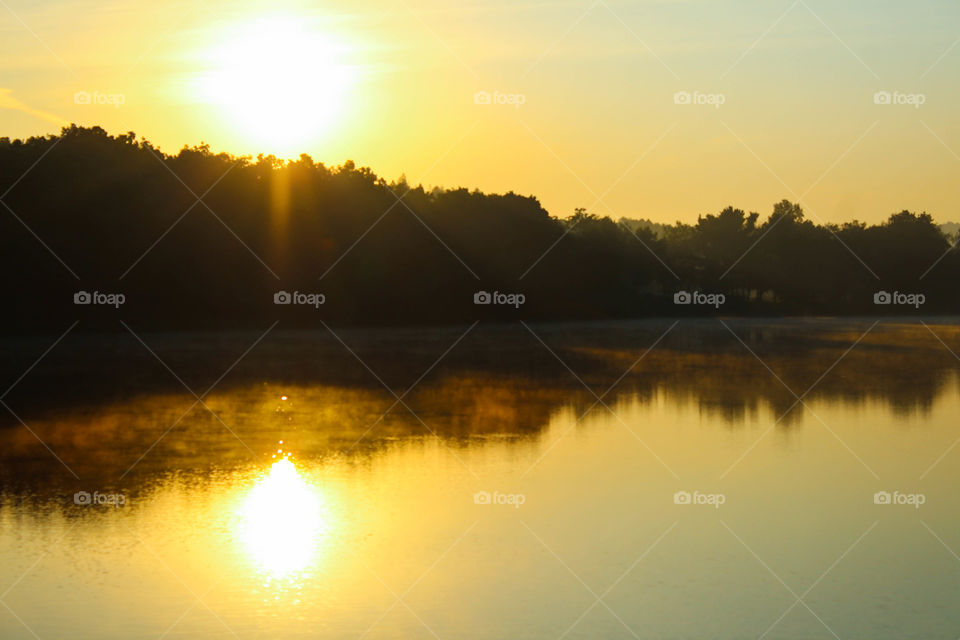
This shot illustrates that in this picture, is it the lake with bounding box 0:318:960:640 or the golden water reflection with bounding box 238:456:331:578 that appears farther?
the golden water reflection with bounding box 238:456:331:578

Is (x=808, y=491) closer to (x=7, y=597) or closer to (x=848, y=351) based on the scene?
(x=7, y=597)

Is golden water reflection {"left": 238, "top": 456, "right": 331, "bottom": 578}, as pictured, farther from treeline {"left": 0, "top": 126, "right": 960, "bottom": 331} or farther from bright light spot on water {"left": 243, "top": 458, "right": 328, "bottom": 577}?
treeline {"left": 0, "top": 126, "right": 960, "bottom": 331}

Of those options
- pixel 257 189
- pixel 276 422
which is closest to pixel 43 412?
pixel 276 422

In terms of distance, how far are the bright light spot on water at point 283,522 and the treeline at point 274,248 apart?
34.7 metres

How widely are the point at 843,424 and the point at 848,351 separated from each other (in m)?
→ 21.5

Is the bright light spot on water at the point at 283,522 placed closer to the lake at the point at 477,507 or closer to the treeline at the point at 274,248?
the lake at the point at 477,507

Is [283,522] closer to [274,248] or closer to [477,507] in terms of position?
[477,507]

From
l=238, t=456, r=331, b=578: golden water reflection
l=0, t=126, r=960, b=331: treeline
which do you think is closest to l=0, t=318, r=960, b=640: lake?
l=238, t=456, r=331, b=578: golden water reflection

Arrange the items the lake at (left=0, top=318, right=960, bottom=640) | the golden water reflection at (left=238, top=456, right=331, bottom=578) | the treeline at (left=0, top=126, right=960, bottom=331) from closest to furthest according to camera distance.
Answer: the lake at (left=0, top=318, right=960, bottom=640) < the golden water reflection at (left=238, top=456, right=331, bottom=578) < the treeline at (left=0, top=126, right=960, bottom=331)

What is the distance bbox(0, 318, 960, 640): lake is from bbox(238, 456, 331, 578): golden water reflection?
0.19 ft

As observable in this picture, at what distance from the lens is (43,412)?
901 inches

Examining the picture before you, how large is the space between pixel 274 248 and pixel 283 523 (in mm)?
45883

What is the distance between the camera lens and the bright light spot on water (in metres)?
11.7

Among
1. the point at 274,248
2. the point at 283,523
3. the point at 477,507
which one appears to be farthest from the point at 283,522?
the point at 274,248
